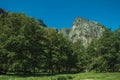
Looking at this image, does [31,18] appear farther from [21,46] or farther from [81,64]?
[81,64]

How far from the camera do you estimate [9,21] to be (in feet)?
199

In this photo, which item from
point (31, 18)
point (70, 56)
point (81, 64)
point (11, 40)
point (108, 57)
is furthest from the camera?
point (81, 64)

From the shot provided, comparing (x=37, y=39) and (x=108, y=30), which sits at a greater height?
(x=108, y=30)

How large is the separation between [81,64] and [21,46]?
59406 millimetres

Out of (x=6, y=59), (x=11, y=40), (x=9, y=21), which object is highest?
(x=9, y=21)

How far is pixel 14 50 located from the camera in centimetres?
5816

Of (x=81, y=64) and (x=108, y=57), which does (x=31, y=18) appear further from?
(x=81, y=64)

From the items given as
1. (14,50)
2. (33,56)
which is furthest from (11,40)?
(33,56)

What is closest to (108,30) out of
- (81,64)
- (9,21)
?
(81,64)

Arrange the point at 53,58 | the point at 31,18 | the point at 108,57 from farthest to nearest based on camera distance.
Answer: the point at 108,57
the point at 53,58
the point at 31,18

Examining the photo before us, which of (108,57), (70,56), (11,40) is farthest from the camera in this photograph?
(70,56)

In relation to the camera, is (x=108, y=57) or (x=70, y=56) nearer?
(x=108, y=57)

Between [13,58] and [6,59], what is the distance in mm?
2077

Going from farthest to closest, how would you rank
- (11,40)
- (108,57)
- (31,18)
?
(108,57)
(31,18)
(11,40)
